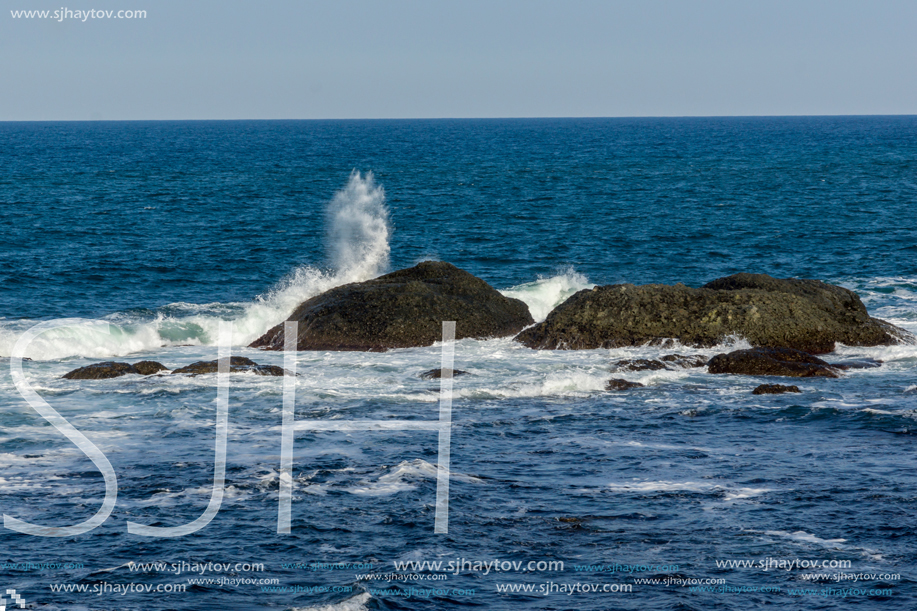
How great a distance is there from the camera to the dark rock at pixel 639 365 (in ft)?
58.9

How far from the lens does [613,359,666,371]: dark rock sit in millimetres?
17953

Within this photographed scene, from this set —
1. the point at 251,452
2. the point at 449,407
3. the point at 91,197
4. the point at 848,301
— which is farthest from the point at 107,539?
the point at 91,197

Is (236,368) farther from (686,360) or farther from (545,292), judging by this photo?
(545,292)

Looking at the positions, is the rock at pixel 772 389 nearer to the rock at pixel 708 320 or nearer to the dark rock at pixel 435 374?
the rock at pixel 708 320

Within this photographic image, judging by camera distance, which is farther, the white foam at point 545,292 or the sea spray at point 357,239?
the sea spray at point 357,239

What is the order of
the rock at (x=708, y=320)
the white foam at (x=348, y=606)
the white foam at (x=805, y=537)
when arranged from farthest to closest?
the rock at (x=708, y=320), the white foam at (x=805, y=537), the white foam at (x=348, y=606)

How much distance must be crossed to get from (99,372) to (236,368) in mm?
2625

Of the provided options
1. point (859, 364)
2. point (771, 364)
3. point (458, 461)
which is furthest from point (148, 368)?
point (859, 364)

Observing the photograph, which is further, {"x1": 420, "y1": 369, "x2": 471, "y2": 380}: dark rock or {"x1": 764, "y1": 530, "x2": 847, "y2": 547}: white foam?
{"x1": 420, "y1": 369, "x2": 471, "y2": 380}: dark rock

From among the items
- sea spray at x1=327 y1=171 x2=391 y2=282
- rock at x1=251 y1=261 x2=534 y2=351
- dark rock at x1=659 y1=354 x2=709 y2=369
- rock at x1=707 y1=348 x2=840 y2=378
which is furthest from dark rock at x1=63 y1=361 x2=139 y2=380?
rock at x1=707 y1=348 x2=840 y2=378

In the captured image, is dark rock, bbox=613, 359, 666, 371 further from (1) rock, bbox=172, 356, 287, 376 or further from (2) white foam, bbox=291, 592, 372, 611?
(2) white foam, bbox=291, 592, 372, 611

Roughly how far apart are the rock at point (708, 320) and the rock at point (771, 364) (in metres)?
1.06

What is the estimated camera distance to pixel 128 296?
1150 inches

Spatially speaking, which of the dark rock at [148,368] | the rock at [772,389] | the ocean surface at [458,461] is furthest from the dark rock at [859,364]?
the dark rock at [148,368]
